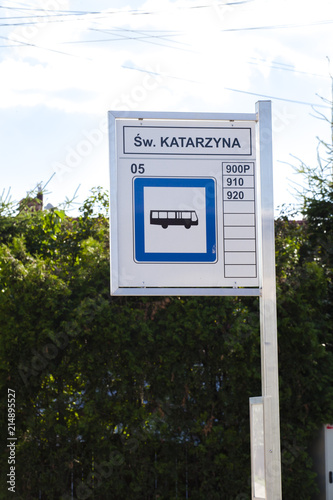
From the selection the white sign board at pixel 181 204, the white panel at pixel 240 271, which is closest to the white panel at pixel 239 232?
the white sign board at pixel 181 204

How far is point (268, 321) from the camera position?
8.73ft

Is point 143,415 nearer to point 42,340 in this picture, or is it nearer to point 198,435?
point 198,435

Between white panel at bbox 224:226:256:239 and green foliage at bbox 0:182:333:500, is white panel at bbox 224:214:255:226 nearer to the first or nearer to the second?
white panel at bbox 224:226:256:239

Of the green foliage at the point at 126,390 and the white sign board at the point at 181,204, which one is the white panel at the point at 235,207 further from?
the green foliage at the point at 126,390


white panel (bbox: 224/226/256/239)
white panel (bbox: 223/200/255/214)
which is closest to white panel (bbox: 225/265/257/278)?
white panel (bbox: 224/226/256/239)

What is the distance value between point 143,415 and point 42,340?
1382mm

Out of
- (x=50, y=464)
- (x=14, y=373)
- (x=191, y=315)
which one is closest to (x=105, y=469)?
(x=50, y=464)

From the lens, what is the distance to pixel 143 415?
596cm

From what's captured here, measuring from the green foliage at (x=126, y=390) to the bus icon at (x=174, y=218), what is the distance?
3.34 m

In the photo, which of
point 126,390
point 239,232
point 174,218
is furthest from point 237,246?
point 126,390

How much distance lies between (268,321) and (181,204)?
2.36 ft

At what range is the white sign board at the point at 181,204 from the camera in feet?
8.99

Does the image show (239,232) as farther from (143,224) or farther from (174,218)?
(143,224)

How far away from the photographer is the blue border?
2.75 metres
